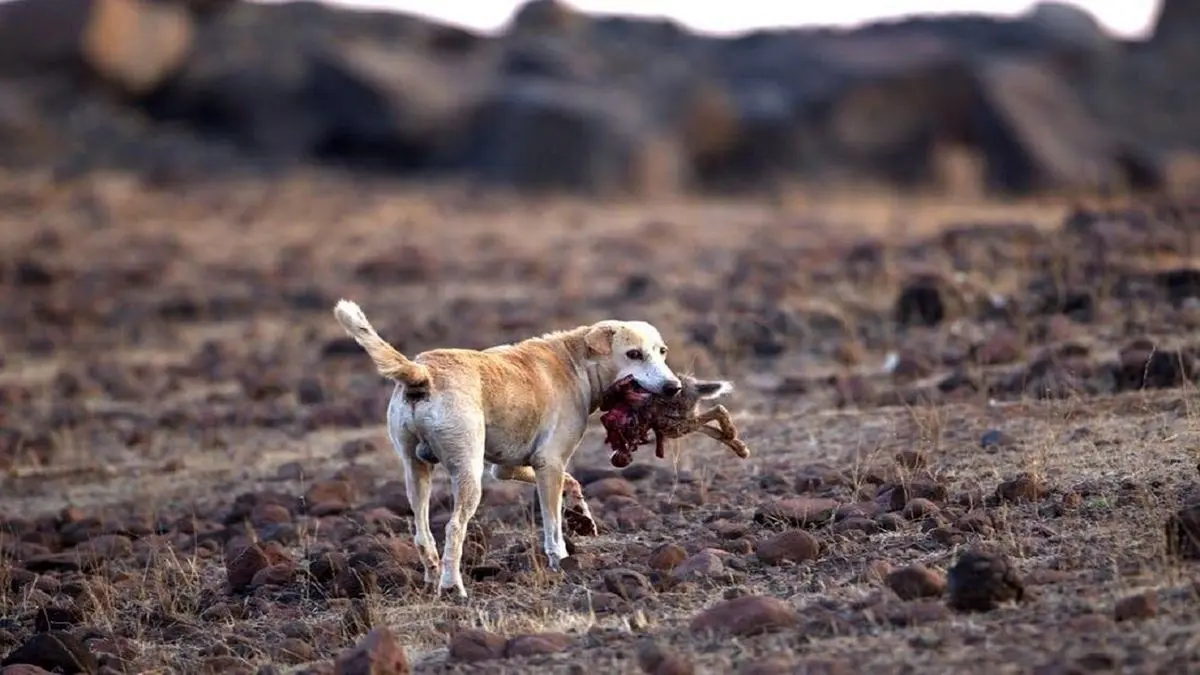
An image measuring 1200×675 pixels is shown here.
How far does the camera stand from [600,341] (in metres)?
8.97

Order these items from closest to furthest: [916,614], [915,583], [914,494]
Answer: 1. [916,614]
2. [915,583]
3. [914,494]

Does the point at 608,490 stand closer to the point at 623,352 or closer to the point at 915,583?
the point at 623,352

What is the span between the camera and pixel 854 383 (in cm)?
1259

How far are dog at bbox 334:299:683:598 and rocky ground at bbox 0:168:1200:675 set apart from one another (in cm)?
34

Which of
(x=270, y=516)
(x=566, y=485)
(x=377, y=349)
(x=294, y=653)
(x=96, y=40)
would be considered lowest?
(x=96, y=40)

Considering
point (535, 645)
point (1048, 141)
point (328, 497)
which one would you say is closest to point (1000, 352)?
point (328, 497)

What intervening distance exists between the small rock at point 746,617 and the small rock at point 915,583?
0.44 metres

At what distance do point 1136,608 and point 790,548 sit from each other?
1.99 m

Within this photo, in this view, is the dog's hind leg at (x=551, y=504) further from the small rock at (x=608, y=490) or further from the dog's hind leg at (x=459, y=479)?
the small rock at (x=608, y=490)

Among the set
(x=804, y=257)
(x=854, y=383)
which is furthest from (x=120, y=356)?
(x=854, y=383)

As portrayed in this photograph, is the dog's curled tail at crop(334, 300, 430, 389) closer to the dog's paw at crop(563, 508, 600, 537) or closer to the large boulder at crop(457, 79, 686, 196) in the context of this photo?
the dog's paw at crop(563, 508, 600, 537)

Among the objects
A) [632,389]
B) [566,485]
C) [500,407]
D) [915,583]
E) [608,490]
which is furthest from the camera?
[608,490]

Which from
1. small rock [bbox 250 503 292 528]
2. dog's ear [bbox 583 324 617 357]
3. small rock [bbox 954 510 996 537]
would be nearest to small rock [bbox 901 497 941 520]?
small rock [bbox 954 510 996 537]

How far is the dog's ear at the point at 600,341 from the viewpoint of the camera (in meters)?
8.96
